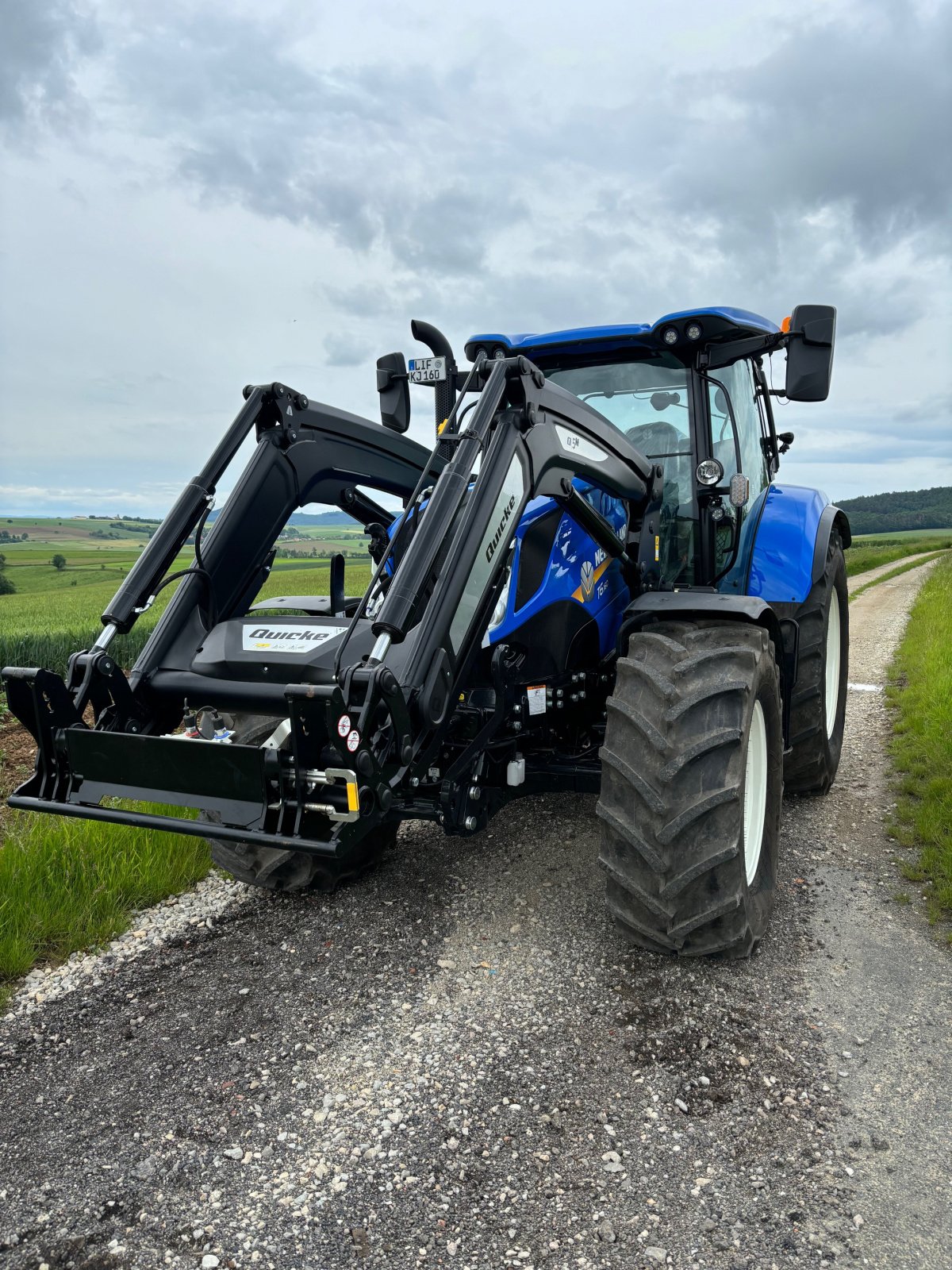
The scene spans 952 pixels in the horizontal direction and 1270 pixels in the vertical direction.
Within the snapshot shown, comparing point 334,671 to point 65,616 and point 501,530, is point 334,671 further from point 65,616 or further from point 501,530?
point 65,616

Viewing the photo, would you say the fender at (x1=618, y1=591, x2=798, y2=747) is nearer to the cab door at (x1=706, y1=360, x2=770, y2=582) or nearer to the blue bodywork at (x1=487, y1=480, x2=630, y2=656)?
the blue bodywork at (x1=487, y1=480, x2=630, y2=656)

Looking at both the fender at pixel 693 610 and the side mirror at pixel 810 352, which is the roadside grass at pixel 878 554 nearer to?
the side mirror at pixel 810 352

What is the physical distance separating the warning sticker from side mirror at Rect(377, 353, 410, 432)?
174 centimetres

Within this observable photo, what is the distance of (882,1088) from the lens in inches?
107

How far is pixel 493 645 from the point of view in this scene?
3.55 meters

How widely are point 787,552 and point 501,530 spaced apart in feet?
7.98

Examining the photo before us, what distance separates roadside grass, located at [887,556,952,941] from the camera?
4324 millimetres

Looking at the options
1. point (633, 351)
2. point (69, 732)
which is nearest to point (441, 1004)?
point (69, 732)

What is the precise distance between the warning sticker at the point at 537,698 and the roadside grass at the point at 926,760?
1.95 metres

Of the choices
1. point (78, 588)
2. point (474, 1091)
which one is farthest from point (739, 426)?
point (78, 588)

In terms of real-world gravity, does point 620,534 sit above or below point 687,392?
below

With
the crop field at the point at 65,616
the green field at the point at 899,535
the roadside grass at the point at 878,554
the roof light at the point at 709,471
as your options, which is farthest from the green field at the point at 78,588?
the green field at the point at 899,535

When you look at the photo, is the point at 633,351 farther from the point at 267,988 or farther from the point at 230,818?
the point at 267,988

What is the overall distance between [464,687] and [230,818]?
1018 millimetres
